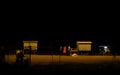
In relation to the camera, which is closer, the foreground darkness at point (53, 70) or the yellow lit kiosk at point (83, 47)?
the foreground darkness at point (53, 70)

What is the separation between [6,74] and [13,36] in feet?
166

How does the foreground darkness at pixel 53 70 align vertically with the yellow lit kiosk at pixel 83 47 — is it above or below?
below

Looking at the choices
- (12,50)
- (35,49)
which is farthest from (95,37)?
(12,50)

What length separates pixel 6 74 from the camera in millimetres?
14461

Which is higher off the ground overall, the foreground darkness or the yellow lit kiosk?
the yellow lit kiosk

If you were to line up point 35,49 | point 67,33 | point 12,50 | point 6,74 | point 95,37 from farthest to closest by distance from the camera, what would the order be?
point 67,33 < point 95,37 < point 35,49 < point 12,50 < point 6,74

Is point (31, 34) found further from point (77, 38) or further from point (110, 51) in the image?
point (110, 51)

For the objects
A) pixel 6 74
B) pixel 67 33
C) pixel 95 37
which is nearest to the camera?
pixel 6 74

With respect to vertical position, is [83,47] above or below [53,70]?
above

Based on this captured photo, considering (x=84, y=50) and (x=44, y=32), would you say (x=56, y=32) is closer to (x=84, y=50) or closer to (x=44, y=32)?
(x=44, y=32)

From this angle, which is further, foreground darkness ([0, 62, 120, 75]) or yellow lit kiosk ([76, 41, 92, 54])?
yellow lit kiosk ([76, 41, 92, 54])

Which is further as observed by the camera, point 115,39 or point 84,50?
point 115,39

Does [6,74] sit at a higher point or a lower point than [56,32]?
lower

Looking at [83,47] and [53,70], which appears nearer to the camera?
[53,70]
